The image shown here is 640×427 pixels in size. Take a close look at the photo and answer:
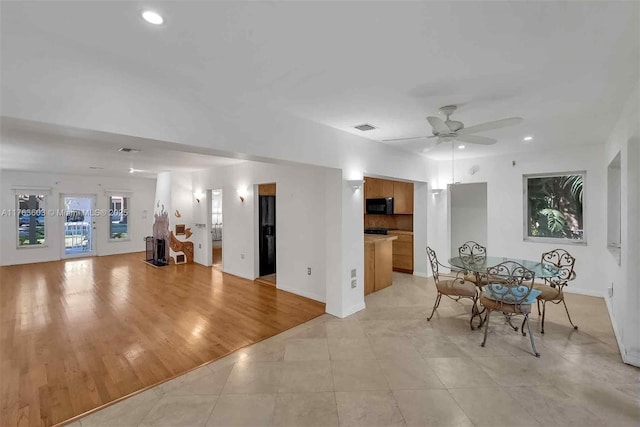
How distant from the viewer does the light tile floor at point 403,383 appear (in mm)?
2139

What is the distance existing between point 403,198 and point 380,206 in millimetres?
553

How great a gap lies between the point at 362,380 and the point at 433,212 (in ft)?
14.8

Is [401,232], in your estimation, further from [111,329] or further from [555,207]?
[111,329]

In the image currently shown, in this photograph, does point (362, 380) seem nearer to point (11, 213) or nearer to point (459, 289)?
point (459, 289)

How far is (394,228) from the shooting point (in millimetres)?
7184

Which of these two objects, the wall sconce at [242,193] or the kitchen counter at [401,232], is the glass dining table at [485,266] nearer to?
the kitchen counter at [401,232]

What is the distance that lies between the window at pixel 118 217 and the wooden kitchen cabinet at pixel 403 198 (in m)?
8.53

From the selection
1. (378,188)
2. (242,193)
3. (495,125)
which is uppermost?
(495,125)

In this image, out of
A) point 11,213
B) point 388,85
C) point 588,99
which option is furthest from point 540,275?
point 11,213

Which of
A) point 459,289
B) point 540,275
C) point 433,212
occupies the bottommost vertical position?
point 459,289

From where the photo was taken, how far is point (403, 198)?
6.59 m

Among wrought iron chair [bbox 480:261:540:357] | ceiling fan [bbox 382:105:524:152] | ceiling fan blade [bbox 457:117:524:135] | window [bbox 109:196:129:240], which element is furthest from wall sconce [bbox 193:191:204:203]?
wrought iron chair [bbox 480:261:540:357]

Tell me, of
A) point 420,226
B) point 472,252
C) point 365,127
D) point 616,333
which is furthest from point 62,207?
point 616,333

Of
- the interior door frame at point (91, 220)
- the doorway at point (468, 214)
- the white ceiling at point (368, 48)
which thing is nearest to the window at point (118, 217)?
the interior door frame at point (91, 220)
